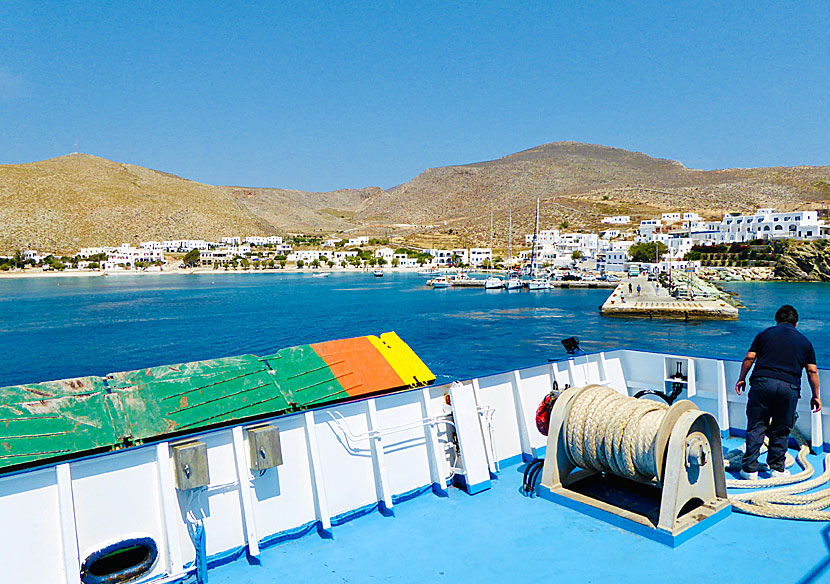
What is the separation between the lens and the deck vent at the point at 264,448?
4.24 m

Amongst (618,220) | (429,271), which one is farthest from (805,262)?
(429,271)

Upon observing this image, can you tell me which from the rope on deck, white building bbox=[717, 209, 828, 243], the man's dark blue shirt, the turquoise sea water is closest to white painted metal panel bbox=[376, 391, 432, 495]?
the rope on deck

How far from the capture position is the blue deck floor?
154 inches

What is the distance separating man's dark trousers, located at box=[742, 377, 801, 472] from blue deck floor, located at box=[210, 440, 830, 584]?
81 cm

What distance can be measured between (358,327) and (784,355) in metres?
44.8

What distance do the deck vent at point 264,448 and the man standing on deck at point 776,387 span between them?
169 inches

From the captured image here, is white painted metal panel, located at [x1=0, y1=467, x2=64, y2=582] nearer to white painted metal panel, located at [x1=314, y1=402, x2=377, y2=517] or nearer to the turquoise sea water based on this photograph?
white painted metal panel, located at [x1=314, y1=402, x2=377, y2=517]

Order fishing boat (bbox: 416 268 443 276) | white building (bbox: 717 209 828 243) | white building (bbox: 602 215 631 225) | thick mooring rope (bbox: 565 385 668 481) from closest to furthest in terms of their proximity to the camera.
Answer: thick mooring rope (bbox: 565 385 668 481)
white building (bbox: 717 209 828 243)
fishing boat (bbox: 416 268 443 276)
white building (bbox: 602 215 631 225)

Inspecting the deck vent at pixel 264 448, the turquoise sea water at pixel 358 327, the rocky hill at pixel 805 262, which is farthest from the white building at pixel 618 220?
the deck vent at pixel 264 448

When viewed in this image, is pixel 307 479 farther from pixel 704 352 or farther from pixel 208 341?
pixel 208 341

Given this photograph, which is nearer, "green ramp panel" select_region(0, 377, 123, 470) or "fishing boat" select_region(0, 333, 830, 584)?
"fishing boat" select_region(0, 333, 830, 584)

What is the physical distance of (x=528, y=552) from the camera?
168 inches

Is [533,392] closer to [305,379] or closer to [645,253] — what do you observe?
[305,379]

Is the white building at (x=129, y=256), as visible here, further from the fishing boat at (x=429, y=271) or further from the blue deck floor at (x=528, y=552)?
the blue deck floor at (x=528, y=552)
